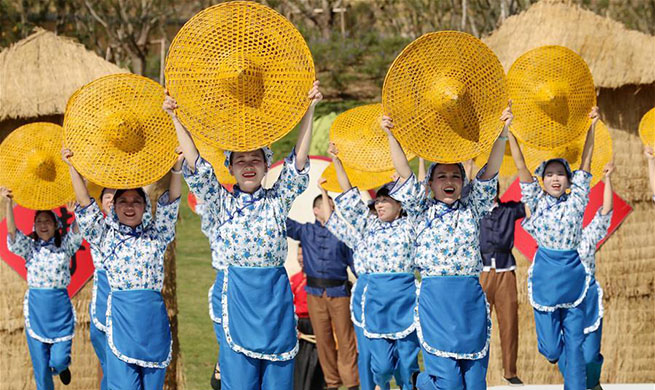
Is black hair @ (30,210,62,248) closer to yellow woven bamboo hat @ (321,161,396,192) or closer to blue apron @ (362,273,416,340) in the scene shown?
yellow woven bamboo hat @ (321,161,396,192)

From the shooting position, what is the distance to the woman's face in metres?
7.16

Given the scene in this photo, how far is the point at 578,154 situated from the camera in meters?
7.61

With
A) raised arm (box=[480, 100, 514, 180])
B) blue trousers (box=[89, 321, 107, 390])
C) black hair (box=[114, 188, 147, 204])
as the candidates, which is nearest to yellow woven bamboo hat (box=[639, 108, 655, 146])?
raised arm (box=[480, 100, 514, 180])

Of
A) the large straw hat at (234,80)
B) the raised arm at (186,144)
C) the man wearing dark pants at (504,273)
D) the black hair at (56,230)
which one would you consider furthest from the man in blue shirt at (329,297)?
the large straw hat at (234,80)

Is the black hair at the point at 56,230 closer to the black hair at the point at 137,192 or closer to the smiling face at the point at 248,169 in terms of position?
the black hair at the point at 137,192

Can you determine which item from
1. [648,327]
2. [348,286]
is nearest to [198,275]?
[348,286]

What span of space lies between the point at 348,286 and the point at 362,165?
66.2 inches

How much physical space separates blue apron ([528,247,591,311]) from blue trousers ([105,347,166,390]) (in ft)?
8.23

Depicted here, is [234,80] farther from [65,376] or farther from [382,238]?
[65,376]

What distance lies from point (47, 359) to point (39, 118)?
188 centimetres

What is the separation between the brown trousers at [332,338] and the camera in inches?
332

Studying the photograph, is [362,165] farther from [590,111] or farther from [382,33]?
[382,33]

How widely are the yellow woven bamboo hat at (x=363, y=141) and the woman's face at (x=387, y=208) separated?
0.20m

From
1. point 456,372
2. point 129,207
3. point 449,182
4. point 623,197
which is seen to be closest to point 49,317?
point 129,207
